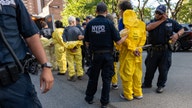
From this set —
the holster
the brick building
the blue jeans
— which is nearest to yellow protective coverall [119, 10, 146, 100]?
the blue jeans

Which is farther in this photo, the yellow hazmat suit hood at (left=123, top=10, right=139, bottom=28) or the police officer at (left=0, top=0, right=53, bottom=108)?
the yellow hazmat suit hood at (left=123, top=10, right=139, bottom=28)

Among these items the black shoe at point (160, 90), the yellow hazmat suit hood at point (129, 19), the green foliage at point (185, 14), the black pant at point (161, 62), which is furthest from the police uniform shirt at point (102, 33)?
the green foliage at point (185, 14)

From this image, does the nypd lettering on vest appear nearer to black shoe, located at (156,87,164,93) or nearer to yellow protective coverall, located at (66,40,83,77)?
black shoe, located at (156,87,164,93)

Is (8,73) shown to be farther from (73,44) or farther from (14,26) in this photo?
(73,44)

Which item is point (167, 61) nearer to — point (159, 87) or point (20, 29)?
point (159, 87)

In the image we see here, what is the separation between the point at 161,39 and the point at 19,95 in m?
4.07

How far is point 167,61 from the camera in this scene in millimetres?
5816

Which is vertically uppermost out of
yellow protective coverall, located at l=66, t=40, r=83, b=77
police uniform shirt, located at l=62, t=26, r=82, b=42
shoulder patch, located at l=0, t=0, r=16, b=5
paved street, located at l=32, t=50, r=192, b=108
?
shoulder patch, located at l=0, t=0, r=16, b=5

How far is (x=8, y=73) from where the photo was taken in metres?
2.00

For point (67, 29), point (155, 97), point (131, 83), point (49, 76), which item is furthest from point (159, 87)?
point (49, 76)

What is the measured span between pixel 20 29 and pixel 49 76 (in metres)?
0.43

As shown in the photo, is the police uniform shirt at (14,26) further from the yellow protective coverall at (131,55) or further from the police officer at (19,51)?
the yellow protective coverall at (131,55)

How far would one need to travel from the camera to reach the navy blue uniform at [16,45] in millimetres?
2031

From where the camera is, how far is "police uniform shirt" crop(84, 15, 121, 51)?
15.6 ft
